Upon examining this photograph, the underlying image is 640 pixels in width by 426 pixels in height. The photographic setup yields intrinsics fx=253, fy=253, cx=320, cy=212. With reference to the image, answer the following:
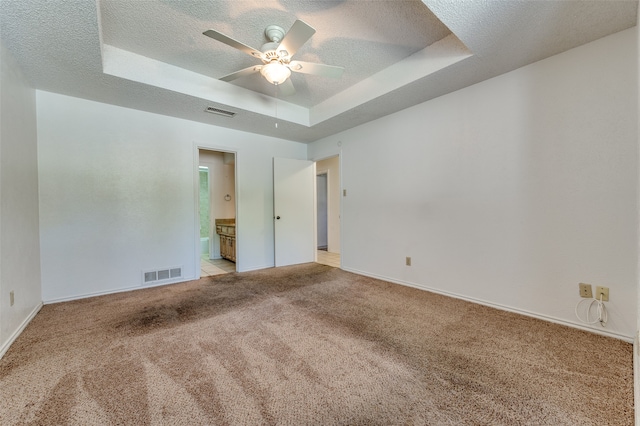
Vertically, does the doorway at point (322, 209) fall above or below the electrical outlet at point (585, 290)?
above

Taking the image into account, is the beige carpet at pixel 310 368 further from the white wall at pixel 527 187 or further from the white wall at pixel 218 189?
the white wall at pixel 218 189

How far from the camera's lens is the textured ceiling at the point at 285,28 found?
72.5 inches

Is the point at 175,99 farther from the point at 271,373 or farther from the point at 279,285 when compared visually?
the point at 271,373

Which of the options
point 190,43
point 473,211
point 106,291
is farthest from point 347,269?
point 190,43

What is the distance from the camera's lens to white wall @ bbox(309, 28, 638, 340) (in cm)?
202

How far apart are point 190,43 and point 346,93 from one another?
1.91 metres

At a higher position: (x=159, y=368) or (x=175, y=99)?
(x=175, y=99)

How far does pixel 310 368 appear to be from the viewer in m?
1.68

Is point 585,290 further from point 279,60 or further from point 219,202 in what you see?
point 219,202

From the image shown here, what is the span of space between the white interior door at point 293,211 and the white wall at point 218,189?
1556mm

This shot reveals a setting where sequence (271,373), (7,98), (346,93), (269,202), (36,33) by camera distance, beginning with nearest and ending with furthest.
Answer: (271,373)
(36,33)
(7,98)
(346,93)
(269,202)

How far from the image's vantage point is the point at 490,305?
268cm

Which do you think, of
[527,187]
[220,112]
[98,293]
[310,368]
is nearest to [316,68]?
[220,112]

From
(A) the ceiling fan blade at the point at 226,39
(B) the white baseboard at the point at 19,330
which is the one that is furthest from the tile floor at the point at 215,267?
(A) the ceiling fan blade at the point at 226,39
